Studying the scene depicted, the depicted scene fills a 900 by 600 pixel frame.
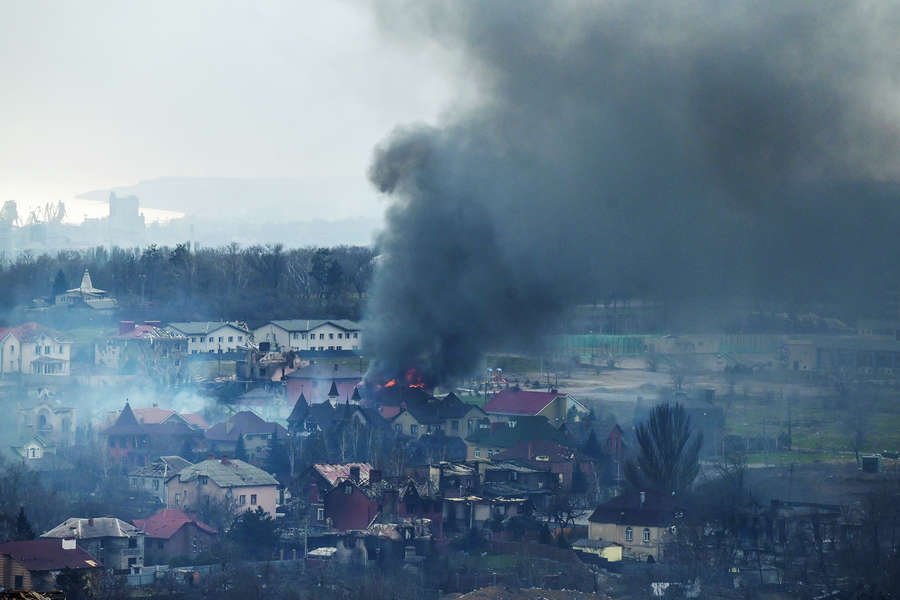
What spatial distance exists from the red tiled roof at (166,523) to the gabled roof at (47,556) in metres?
2.16

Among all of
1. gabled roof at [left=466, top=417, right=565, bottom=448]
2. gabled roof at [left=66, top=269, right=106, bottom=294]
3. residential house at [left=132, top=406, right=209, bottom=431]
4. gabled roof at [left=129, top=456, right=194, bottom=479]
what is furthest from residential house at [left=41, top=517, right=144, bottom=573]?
gabled roof at [left=66, top=269, right=106, bottom=294]

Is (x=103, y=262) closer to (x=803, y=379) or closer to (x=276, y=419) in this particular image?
(x=276, y=419)

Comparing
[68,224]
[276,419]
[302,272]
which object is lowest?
[276,419]

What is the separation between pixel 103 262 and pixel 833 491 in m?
43.6

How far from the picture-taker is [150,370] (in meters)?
49.9

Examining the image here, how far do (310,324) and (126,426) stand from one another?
16938mm

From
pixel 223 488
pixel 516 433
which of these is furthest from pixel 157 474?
pixel 516 433

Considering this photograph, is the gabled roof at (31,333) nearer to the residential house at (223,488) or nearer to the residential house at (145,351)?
the residential house at (145,351)

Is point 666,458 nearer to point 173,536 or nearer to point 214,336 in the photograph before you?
point 173,536

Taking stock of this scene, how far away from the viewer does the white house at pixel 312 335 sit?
54688mm

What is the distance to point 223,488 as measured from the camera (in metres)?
33.6

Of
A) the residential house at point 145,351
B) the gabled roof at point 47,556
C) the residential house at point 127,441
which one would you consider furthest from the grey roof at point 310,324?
the gabled roof at point 47,556

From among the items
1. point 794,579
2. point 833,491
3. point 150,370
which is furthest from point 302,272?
point 794,579

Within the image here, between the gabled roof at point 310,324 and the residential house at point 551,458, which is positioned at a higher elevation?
the gabled roof at point 310,324
